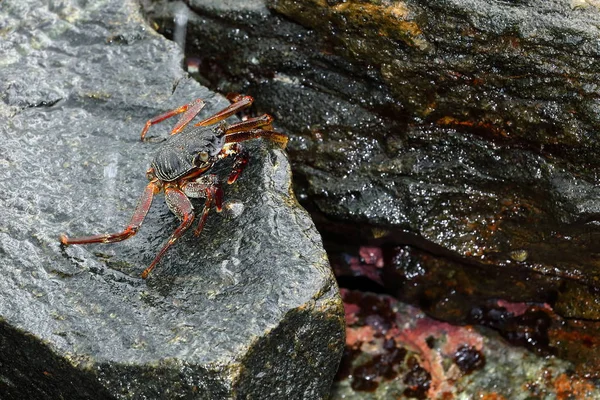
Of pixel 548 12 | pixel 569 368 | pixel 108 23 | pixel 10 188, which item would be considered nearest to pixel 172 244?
pixel 10 188

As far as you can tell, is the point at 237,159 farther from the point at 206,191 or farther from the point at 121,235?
the point at 121,235

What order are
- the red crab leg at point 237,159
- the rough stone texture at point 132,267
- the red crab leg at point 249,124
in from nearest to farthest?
the rough stone texture at point 132,267, the red crab leg at point 237,159, the red crab leg at point 249,124

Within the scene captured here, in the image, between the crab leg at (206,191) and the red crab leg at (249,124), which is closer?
the crab leg at (206,191)

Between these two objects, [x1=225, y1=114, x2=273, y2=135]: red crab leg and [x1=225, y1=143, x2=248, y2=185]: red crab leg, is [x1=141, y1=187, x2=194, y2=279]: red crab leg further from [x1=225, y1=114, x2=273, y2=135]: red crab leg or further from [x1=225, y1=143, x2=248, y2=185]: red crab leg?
[x1=225, y1=114, x2=273, y2=135]: red crab leg

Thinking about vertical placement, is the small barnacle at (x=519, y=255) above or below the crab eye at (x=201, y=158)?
below

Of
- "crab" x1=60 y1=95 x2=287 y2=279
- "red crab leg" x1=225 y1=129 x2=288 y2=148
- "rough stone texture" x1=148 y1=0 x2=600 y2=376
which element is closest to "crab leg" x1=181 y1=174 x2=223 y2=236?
"crab" x1=60 y1=95 x2=287 y2=279

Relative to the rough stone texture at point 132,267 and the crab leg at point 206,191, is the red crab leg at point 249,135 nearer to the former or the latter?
the rough stone texture at point 132,267

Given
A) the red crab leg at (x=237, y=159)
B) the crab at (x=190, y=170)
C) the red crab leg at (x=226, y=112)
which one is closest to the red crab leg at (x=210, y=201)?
the crab at (x=190, y=170)

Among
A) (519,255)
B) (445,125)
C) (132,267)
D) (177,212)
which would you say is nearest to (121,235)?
(132,267)
